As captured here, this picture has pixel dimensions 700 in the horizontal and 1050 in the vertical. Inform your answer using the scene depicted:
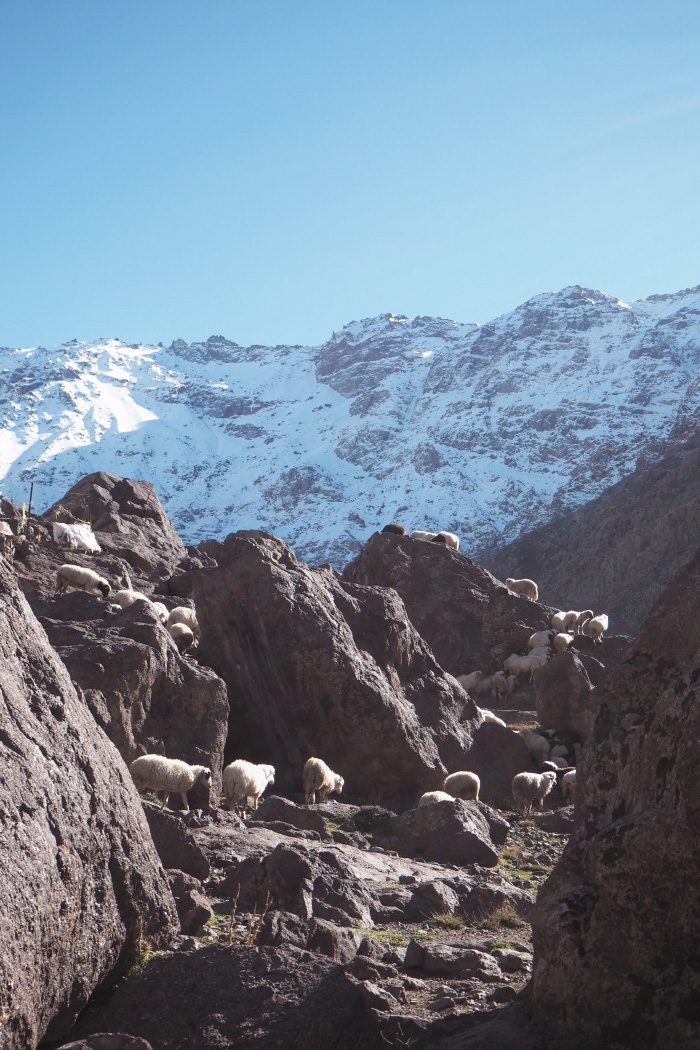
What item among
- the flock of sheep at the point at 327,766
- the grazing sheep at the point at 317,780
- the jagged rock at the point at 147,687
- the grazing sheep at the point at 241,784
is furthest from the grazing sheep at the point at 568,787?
the jagged rock at the point at 147,687

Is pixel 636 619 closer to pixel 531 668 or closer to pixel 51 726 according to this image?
pixel 531 668

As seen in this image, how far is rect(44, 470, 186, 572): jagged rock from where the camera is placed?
36281 mm

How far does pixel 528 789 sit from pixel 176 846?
1152 centimetres

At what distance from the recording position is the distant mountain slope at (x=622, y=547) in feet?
274

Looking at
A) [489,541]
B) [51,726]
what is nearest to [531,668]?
[51,726]

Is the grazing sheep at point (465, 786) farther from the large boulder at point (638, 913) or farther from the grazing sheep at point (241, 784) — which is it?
the large boulder at point (638, 913)

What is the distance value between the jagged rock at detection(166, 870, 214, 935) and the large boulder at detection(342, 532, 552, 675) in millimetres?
27309

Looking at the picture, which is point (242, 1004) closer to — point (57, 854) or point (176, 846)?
point (57, 854)

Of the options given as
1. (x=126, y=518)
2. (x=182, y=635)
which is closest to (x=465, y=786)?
(x=182, y=635)

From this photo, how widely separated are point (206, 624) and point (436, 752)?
5.31 metres

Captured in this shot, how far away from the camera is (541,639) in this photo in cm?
3638

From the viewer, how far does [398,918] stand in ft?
36.7

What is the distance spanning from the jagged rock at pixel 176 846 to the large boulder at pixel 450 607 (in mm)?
26247

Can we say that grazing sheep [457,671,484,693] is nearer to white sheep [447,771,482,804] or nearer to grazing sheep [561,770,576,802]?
grazing sheep [561,770,576,802]
